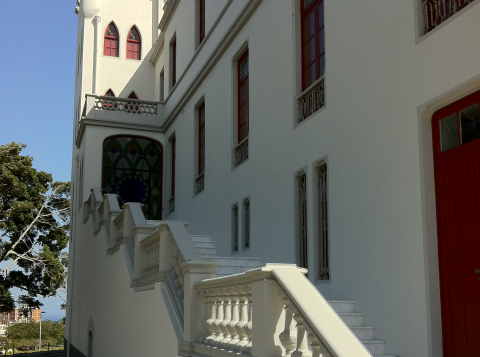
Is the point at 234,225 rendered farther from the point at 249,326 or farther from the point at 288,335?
the point at 288,335

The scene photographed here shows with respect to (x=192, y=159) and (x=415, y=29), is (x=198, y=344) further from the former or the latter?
(x=192, y=159)

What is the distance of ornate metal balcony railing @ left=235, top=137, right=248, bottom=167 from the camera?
11531 millimetres

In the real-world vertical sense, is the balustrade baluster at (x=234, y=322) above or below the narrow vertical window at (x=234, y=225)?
below

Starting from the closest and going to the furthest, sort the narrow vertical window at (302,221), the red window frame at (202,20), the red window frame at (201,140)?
the narrow vertical window at (302,221) < the red window frame at (201,140) < the red window frame at (202,20)

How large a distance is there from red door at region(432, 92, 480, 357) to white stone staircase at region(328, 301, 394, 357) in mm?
836

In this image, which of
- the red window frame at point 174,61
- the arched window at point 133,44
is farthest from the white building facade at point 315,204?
the arched window at point 133,44

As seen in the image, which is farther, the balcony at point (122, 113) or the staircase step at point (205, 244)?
the balcony at point (122, 113)

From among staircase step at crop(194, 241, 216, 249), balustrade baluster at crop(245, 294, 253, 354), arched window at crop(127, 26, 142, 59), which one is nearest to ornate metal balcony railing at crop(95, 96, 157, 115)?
arched window at crop(127, 26, 142, 59)

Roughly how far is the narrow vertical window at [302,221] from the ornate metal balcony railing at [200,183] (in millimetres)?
5555

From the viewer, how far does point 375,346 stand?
248 inches

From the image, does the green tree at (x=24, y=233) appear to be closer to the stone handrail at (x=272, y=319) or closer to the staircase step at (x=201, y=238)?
the staircase step at (x=201, y=238)

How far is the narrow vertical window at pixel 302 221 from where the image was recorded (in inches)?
343

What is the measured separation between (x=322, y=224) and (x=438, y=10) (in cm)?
344

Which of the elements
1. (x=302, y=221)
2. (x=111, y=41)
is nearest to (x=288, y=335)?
(x=302, y=221)
